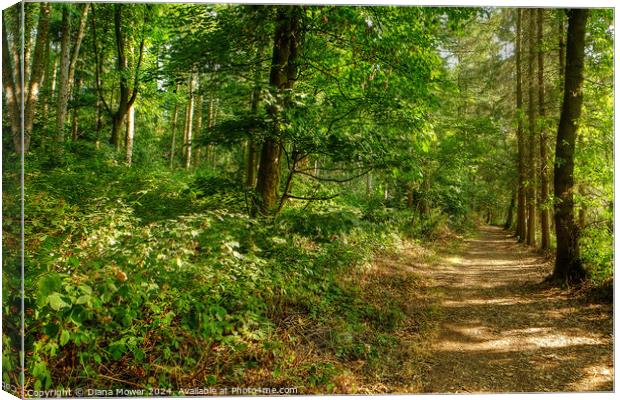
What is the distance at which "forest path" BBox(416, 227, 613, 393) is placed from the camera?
389cm

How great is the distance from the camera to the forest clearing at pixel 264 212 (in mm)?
3225

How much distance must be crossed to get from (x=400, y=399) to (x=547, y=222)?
9553 mm

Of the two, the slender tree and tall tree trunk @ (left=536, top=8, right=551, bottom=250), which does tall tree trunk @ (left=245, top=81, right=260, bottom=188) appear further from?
tall tree trunk @ (left=536, top=8, right=551, bottom=250)

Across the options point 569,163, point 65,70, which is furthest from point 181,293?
point 569,163

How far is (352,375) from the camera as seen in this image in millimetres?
3912

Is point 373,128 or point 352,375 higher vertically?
point 373,128

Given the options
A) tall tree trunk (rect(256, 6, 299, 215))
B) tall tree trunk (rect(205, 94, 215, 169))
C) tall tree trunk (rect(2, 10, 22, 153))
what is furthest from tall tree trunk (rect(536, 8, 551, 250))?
tall tree trunk (rect(2, 10, 22, 153))

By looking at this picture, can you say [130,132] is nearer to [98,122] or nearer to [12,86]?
[98,122]

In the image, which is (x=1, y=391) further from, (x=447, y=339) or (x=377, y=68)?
(x=377, y=68)

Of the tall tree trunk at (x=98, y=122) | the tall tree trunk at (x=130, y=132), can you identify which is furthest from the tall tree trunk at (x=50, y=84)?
the tall tree trunk at (x=130, y=132)

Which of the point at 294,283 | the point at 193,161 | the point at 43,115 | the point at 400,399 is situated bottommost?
the point at 400,399

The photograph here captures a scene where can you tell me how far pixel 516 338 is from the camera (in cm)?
489

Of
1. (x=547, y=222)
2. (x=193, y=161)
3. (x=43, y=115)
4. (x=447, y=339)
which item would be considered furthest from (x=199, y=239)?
(x=547, y=222)

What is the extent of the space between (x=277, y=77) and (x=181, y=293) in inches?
126
